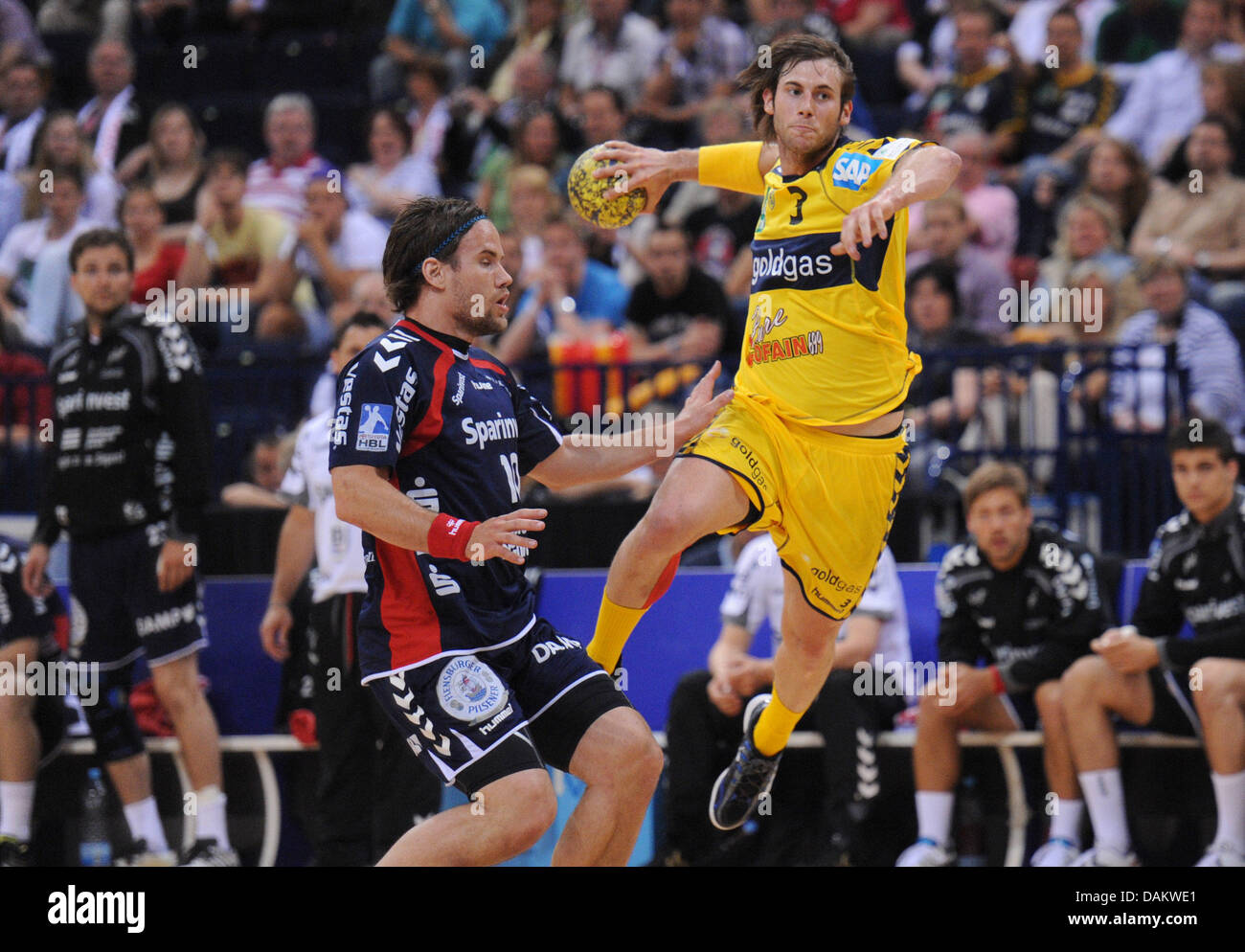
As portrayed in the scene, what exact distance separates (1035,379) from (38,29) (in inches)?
396

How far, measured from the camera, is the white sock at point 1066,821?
23.2 feet

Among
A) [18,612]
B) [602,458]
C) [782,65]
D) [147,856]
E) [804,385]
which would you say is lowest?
[147,856]

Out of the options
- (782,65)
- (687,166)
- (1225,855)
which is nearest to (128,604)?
(687,166)

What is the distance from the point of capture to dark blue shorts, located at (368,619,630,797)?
14.7 ft

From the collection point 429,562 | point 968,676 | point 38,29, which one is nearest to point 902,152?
point 429,562

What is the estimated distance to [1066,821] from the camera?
279 inches

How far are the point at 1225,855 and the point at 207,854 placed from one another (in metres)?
4.48

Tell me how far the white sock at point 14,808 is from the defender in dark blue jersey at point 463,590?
3867 millimetres

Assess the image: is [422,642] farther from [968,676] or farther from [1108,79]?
[1108,79]

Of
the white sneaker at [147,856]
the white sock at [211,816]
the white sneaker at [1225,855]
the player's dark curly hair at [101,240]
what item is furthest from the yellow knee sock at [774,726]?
the player's dark curly hair at [101,240]

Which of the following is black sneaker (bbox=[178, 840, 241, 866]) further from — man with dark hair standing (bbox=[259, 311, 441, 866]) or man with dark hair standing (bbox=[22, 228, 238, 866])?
man with dark hair standing (bbox=[259, 311, 441, 866])

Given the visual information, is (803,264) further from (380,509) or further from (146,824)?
(146,824)

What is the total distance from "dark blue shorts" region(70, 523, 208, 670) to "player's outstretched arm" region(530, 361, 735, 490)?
9.61 ft

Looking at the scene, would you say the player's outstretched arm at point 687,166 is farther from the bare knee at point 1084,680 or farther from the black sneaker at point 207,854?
the black sneaker at point 207,854
